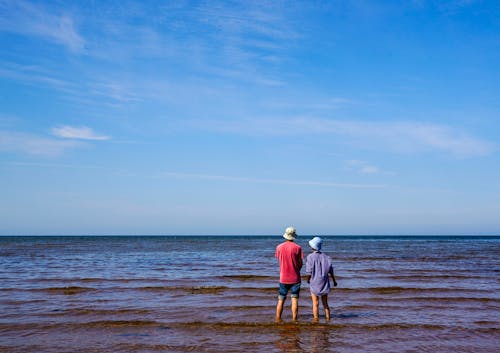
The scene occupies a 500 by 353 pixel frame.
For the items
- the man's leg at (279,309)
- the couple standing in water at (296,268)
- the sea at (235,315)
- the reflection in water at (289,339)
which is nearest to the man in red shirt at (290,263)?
the couple standing in water at (296,268)

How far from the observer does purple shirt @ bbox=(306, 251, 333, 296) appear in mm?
9969

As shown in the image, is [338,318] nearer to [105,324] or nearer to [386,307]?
[386,307]

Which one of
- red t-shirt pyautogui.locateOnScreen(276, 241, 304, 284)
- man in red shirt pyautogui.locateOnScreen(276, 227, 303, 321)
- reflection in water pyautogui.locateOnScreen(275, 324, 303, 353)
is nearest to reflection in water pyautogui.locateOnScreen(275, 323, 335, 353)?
reflection in water pyautogui.locateOnScreen(275, 324, 303, 353)

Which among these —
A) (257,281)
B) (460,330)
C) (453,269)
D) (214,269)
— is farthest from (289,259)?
(453,269)

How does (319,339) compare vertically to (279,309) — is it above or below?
below

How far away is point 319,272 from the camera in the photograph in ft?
32.8

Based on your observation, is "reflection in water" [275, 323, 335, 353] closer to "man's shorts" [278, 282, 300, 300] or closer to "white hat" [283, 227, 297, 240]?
"man's shorts" [278, 282, 300, 300]

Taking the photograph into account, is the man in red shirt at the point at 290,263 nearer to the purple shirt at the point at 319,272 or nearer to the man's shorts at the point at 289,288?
the man's shorts at the point at 289,288

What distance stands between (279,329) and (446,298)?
680 cm

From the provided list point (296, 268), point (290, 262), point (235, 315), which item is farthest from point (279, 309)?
point (235, 315)

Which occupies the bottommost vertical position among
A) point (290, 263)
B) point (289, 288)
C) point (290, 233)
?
point (289, 288)

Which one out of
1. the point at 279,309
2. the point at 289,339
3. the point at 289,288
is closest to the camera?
the point at 289,339

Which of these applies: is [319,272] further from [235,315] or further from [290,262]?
[235,315]

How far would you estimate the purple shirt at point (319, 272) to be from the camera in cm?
997
